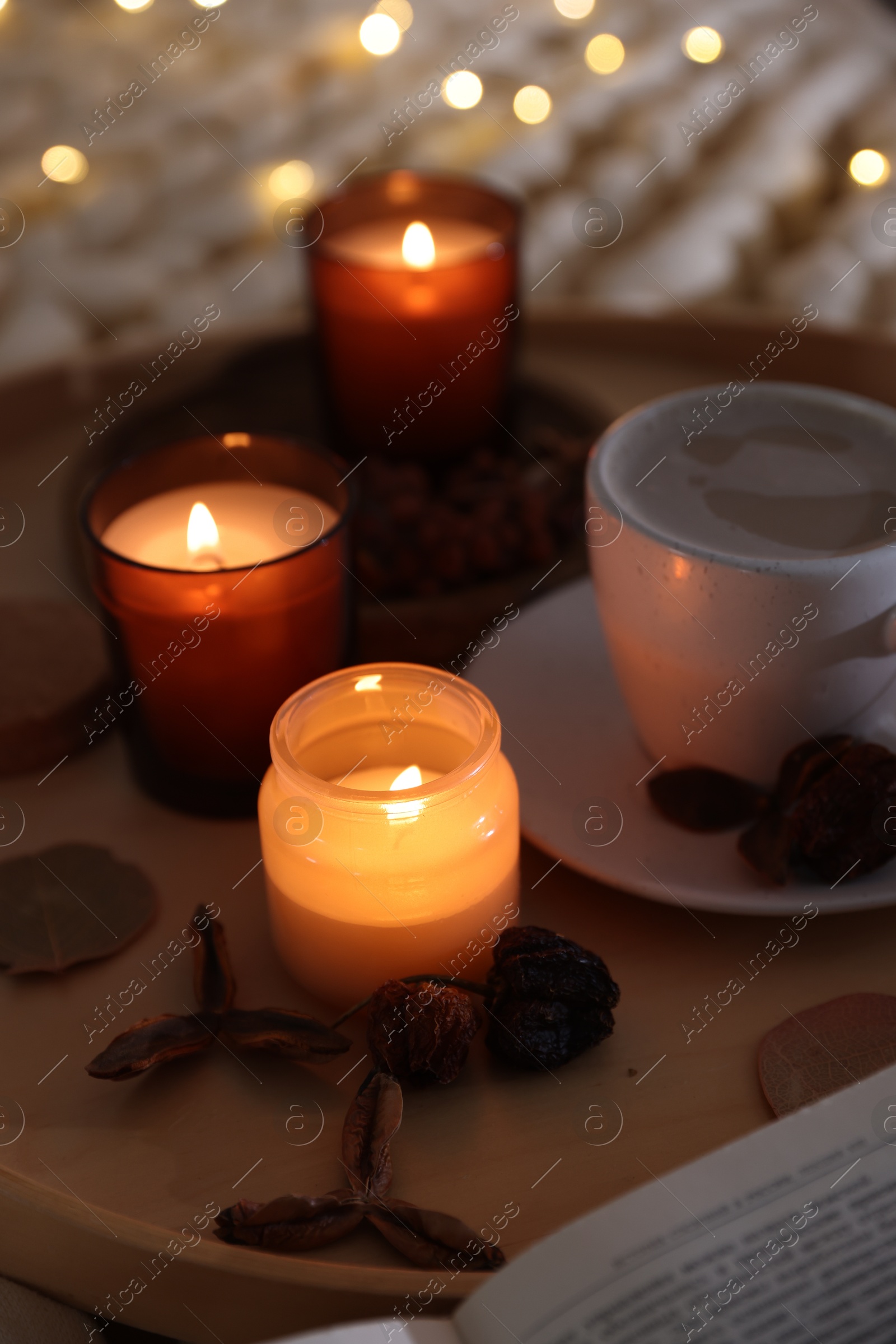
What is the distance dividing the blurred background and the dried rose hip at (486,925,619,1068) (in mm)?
803

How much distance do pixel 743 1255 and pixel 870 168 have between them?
1.31m

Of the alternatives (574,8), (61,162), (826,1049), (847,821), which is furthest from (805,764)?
(574,8)

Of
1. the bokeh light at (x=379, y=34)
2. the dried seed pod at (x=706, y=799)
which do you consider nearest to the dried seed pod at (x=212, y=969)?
the dried seed pod at (x=706, y=799)

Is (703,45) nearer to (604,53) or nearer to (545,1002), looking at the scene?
(604,53)

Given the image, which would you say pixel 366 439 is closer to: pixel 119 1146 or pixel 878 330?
pixel 878 330

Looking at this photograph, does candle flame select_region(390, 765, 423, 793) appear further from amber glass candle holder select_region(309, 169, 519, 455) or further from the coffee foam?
amber glass candle holder select_region(309, 169, 519, 455)

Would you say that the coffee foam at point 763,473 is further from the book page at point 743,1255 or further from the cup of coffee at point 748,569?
the book page at point 743,1255

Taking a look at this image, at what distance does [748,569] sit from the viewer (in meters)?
0.57

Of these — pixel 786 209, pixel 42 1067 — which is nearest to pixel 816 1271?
pixel 42 1067

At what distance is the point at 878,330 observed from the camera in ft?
3.48

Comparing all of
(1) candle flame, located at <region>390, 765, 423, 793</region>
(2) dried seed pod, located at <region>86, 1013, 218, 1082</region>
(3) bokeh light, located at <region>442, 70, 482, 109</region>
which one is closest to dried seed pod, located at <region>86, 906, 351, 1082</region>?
(2) dried seed pod, located at <region>86, 1013, 218, 1082</region>

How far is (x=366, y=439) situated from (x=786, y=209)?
721mm

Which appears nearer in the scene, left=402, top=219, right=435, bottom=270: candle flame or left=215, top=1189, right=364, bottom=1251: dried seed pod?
left=215, top=1189, right=364, bottom=1251: dried seed pod

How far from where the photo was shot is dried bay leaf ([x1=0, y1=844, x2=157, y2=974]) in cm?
62
